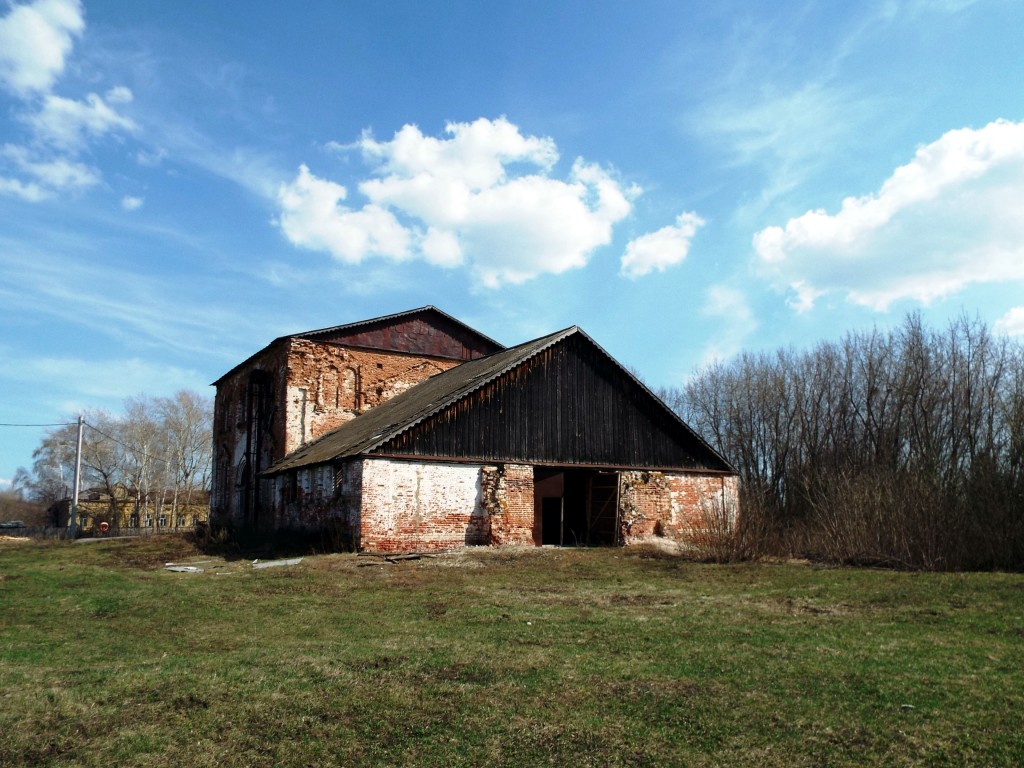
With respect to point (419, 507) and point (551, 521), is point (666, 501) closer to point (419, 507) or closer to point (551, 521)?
point (551, 521)

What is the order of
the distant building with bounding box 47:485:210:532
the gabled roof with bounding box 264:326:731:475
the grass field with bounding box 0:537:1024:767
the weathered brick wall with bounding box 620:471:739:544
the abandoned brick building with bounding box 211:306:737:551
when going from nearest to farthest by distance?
1. the grass field with bounding box 0:537:1024:767
2. the abandoned brick building with bounding box 211:306:737:551
3. the gabled roof with bounding box 264:326:731:475
4. the weathered brick wall with bounding box 620:471:739:544
5. the distant building with bounding box 47:485:210:532

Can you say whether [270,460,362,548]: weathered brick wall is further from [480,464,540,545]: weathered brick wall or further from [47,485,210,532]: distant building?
[47,485,210,532]: distant building

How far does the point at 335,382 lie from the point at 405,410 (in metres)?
7.44

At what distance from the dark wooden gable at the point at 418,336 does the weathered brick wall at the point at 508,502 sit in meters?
11.4

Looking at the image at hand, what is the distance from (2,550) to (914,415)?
37711 mm

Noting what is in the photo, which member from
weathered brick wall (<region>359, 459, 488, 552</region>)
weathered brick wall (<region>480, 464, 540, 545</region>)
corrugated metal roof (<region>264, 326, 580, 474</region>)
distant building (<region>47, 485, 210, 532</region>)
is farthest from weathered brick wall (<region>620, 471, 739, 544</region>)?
distant building (<region>47, 485, 210, 532</region>)

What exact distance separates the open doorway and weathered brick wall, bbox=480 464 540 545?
1422 millimetres

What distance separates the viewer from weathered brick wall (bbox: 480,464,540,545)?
2006 cm

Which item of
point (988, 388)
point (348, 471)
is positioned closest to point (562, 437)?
point (348, 471)

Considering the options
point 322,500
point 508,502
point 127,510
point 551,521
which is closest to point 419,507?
point 508,502

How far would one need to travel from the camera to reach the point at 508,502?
20.4 meters

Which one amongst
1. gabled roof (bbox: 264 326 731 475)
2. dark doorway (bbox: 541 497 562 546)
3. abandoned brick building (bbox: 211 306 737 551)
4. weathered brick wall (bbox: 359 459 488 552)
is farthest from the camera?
dark doorway (bbox: 541 497 562 546)

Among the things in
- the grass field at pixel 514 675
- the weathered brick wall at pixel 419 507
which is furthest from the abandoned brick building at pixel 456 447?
the grass field at pixel 514 675

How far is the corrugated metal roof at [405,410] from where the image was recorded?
19.8 metres
